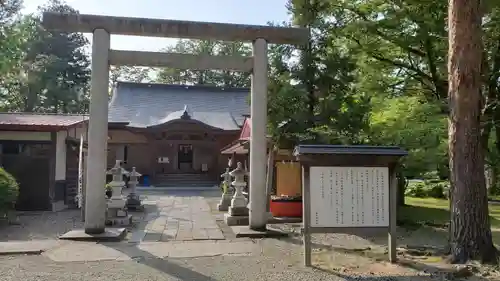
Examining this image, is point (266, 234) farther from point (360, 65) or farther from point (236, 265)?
point (360, 65)

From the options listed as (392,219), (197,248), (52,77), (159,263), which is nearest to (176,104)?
(52,77)

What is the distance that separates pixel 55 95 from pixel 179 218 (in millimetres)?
25551

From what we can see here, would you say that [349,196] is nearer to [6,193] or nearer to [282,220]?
[282,220]

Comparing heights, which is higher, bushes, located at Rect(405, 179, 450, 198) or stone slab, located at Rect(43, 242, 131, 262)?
bushes, located at Rect(405, 179, 450, 198)

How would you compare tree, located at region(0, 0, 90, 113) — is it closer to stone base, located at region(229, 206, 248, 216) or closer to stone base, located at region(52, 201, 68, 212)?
stone base, located at region(52, 201, 68, 212)

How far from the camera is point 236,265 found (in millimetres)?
5672

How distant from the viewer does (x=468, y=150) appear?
573 cm

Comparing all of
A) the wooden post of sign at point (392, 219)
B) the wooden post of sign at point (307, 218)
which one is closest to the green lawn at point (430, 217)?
the wooden post of sign at point (392, 219)

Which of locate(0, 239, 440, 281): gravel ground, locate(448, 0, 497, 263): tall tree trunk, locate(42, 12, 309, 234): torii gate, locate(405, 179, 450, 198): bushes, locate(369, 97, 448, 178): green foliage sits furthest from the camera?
locate(405, 179, 450, 198): bushes

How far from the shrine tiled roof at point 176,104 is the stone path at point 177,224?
11302mm

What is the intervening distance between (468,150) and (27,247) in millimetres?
6788

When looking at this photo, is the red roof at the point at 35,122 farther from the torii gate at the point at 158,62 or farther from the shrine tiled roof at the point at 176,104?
the shrine tiled roof at the point at 176,104

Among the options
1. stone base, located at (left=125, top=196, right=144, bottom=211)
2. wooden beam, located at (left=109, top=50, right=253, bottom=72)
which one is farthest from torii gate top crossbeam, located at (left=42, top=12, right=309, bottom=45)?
stone base, located at (left=125, top=196, right=144, bottom=211)

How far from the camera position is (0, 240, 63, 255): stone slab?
6363 millimetres
